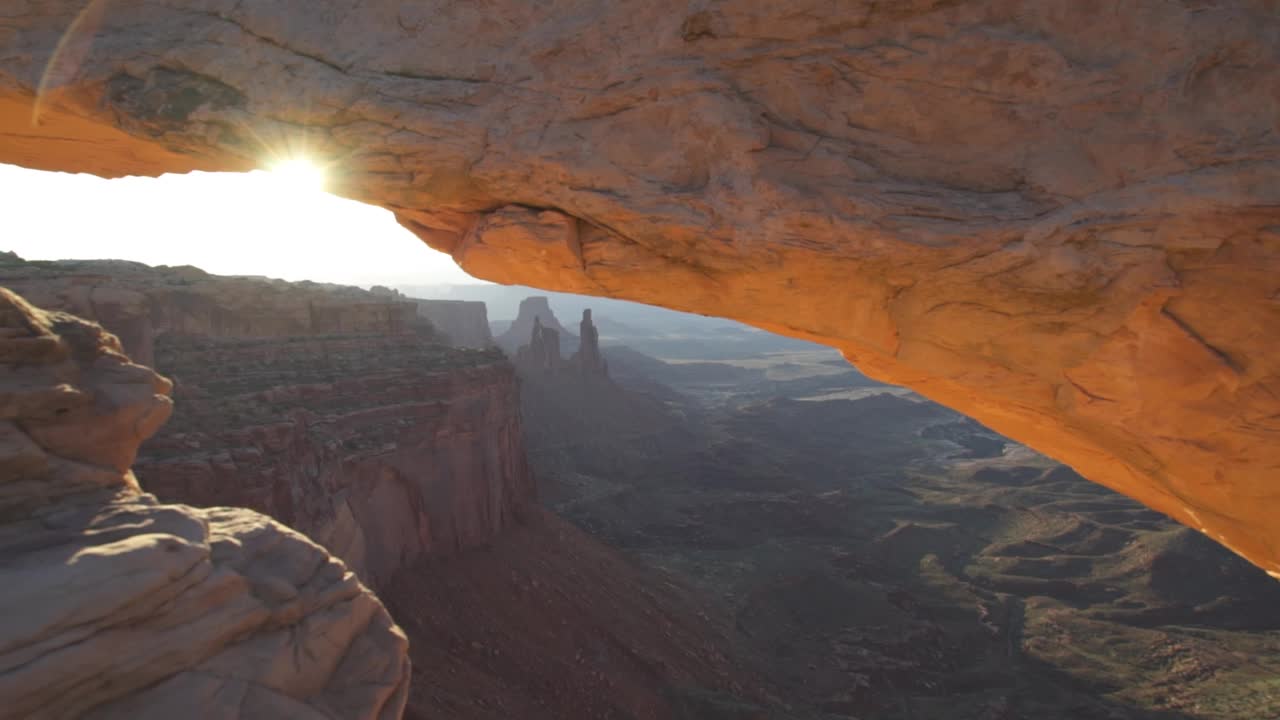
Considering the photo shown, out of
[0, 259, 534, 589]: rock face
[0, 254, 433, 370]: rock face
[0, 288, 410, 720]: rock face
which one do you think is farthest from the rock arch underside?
[0, 254, 433, 370]: rock face

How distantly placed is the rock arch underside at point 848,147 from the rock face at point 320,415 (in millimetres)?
9970

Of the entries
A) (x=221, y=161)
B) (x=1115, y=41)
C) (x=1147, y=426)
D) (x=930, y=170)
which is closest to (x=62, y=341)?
(x=221, y=161)

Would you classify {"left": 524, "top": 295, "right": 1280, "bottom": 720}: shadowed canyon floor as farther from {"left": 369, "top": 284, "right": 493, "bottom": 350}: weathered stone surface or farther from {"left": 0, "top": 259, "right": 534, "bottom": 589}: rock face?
→ {"left": 369, "top": 284, "right": 493, "bottom": 350}: weathered stone surface

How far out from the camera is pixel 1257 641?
25.9 m

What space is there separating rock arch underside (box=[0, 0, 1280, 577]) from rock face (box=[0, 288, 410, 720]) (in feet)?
7.86

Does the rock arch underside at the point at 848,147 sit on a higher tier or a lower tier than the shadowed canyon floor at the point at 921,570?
higher

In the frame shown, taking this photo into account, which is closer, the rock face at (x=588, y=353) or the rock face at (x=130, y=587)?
the rock face at (x=130, y=587)

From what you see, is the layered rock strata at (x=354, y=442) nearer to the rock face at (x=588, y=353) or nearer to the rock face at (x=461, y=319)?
the rock face at (x=588, y=353)

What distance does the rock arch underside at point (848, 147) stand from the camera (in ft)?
16.1

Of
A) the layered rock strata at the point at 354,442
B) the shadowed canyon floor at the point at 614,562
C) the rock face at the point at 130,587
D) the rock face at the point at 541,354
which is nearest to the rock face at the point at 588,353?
the rock face at the point at 541,354

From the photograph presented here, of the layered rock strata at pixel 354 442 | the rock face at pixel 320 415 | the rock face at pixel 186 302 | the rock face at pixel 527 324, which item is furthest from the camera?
the rock face at pixel 527 324

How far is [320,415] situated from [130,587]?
16515 millimetres

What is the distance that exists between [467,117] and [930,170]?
3.69 meters

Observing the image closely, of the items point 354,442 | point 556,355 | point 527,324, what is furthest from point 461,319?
point 354,442
